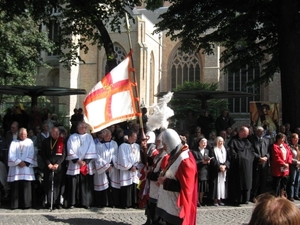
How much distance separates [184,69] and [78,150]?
32.6 metres

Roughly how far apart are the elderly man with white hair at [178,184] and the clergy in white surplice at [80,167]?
14.3 ft

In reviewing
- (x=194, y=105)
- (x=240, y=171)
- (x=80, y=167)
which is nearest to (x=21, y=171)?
(x=80, y=167)

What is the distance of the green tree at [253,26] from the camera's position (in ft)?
49.1

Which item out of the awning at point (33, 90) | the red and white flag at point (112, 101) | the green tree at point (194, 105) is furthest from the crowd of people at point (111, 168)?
the green tree at point (194, 105)

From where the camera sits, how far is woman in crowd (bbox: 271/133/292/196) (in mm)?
11062

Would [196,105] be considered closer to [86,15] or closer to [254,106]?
[254,106]

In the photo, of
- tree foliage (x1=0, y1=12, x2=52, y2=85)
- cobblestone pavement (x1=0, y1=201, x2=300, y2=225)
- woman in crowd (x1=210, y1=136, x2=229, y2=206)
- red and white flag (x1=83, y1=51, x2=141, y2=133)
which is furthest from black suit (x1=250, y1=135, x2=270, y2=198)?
tree foliage (x1=0, y1=12, x2=52, y2=85)

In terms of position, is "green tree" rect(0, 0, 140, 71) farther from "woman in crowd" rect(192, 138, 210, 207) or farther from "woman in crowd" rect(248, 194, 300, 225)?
"woman in crowd" rect(248, 194, 300, 225)

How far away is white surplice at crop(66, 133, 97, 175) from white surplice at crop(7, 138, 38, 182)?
91cm

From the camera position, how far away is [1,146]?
1111cm

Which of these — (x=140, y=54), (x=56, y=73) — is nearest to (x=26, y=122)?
(x=140, y=54)

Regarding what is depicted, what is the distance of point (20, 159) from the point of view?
32.9ft

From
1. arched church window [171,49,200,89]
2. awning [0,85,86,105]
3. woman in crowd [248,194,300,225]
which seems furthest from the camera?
arched church window [171,49,200,89]

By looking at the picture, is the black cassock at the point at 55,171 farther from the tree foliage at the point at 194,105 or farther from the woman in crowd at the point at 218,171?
the tree foliage at the point at 194,105
